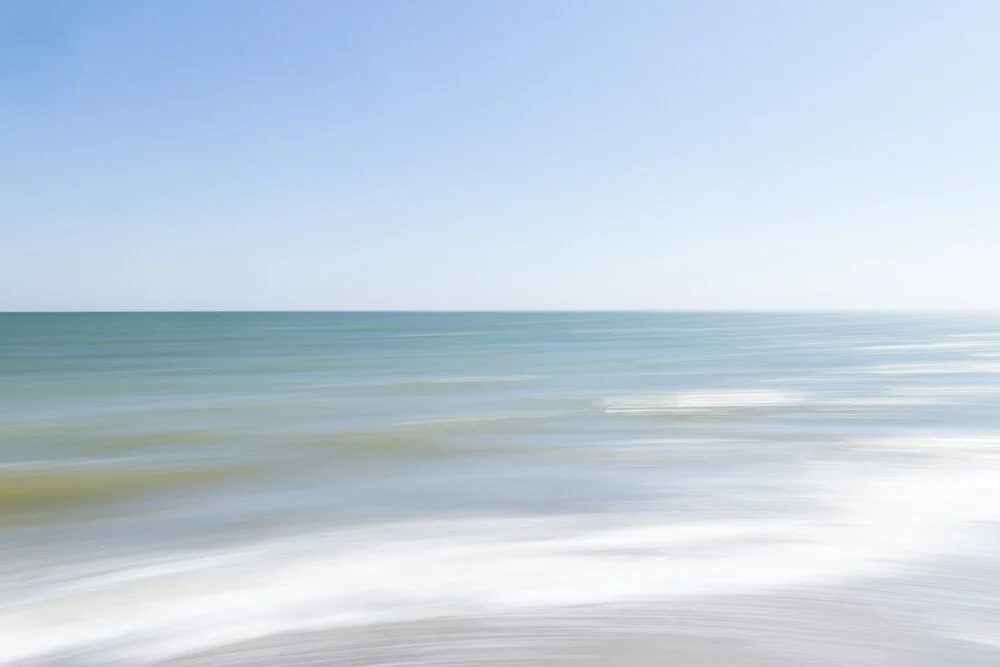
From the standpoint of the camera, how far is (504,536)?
21.3ft

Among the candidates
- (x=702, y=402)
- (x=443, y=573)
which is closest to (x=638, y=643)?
(x=443, y=573)

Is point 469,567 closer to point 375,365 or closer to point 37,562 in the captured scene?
point 37,562

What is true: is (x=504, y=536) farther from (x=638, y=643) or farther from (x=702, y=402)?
(x=702, y=402)

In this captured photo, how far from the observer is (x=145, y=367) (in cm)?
2805

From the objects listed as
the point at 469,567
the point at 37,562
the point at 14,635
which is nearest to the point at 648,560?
the point at 469,567

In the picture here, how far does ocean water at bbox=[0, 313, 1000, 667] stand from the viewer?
4.36 meters

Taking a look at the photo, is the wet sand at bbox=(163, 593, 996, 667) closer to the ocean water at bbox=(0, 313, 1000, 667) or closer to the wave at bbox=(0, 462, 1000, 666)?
the ocean water at bbox=(0, 313, 1000, 667)

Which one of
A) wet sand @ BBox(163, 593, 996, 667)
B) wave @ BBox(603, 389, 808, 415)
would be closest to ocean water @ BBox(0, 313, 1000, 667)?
wet sand @ BBox(163, 593, 996, 667)

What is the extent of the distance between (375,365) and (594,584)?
24260 mm

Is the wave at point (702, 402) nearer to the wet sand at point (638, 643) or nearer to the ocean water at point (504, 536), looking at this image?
the ocean water at point (504, 536)

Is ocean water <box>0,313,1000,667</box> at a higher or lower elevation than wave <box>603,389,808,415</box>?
lower

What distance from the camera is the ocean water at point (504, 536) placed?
436 centimetres

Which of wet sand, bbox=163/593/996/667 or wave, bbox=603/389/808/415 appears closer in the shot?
wet sand, bbox=163/593/996/667

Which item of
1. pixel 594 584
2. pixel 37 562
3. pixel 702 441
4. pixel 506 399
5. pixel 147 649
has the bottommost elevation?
pixel 147 649
